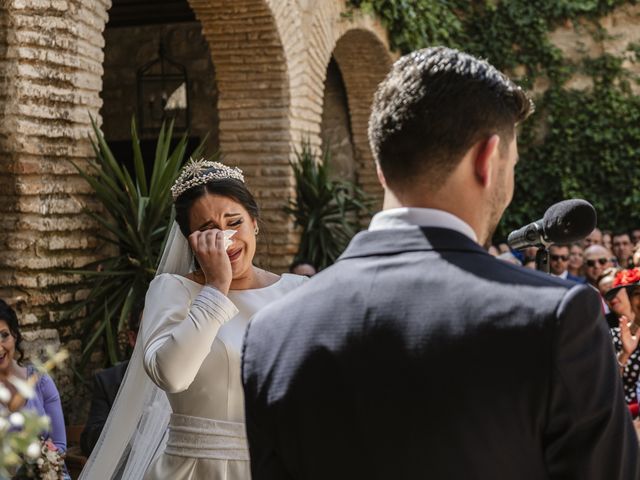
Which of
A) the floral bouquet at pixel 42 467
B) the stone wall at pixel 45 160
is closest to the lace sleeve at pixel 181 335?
the floral bouquet at pixel 42 467

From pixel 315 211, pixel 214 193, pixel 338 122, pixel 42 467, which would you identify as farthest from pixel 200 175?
pixel 338 122

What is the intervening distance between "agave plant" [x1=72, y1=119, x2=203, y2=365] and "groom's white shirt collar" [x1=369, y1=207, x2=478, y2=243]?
432cm

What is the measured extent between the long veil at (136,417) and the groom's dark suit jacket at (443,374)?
1.79m

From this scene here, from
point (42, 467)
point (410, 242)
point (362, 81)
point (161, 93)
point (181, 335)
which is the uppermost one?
point (362, 81)

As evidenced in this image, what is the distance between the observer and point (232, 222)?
3.20m

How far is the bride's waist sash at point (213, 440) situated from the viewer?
120 inches

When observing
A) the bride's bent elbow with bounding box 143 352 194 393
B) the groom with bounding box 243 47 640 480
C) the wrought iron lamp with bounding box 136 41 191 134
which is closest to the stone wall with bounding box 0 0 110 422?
the bride's bent elbow with bounding box 143 352 194 393

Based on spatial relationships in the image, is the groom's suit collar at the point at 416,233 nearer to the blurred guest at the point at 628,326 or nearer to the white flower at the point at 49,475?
the white flower at the point at 49,475

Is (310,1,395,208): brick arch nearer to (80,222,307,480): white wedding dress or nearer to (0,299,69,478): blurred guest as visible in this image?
(0,299,69,478): blurred guest

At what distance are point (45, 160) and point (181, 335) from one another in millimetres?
3160

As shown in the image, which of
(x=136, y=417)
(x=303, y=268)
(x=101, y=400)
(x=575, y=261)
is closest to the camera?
(x=136, y=417)

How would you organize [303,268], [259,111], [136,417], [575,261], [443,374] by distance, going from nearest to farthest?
[443,374] → [136,417] → [303,268] → [259,111] → [575,261]

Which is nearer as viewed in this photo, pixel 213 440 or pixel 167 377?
pixel 167 377

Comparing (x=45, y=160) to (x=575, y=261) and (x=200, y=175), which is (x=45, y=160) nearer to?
(x=200, y=175)
